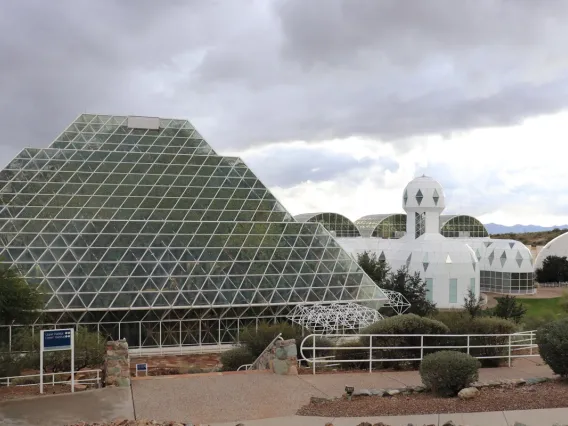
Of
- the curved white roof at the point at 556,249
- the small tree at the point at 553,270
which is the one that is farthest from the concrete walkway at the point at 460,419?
the curved white roof at the point at 556,249

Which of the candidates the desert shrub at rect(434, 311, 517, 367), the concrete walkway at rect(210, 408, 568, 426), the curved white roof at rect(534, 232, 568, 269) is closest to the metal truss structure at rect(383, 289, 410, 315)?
the desert shrub at rect(434, 311, 517, 367)

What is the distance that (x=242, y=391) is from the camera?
1103 centimetres

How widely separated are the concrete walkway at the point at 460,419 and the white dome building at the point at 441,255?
34.2 m

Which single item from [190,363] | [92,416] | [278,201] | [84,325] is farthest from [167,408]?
[278,201]

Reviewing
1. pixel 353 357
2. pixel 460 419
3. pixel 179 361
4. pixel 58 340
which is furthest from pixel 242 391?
pixel 179 361

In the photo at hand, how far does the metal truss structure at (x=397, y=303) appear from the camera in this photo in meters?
29.9

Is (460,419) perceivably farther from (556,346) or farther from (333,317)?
(333,317)

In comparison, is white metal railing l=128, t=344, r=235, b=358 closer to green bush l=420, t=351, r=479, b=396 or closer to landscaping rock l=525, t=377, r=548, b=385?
landscaping rock l=525, t=377, r=548, b=385

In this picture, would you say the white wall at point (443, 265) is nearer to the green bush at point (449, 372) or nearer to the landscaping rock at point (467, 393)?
the green bush at point (449, 372)

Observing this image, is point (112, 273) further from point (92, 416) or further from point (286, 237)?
point (92, 416)

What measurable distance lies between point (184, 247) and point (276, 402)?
1796 centimetres

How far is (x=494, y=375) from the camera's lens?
13.2 meters

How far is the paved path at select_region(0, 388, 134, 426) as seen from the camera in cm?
926

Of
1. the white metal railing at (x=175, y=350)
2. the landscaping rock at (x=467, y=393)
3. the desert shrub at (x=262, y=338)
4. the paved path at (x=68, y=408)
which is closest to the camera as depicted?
the paved path at (x=68, y=408)
